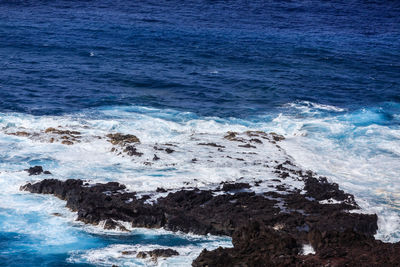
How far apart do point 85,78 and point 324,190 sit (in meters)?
21.5

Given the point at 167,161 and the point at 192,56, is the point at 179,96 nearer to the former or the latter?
the point at 192,56

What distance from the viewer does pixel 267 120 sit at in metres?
29.3

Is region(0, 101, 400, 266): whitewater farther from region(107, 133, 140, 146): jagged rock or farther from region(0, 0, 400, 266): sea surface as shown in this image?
region(107, 133, 140, 146): jagged rock

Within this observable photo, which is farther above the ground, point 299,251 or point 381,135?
point 299,251

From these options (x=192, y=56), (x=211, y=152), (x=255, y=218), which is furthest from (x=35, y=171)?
(x=192, y=56)

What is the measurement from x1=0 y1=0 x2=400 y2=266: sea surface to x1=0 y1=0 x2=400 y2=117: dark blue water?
0.16 meters

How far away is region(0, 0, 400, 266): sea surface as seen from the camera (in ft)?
51.7

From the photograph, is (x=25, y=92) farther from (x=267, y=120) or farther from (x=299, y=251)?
(x=299, y=251)

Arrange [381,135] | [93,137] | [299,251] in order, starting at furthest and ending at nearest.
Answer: [381,135]
[93,137]
[299,251]

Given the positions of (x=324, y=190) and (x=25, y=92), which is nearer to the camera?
(x=324, y=190)

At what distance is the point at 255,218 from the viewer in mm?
15422

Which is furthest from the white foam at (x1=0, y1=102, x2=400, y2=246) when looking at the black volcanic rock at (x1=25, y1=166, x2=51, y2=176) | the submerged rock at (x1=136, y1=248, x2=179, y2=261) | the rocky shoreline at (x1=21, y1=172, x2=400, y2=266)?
the submerged rock at (x1=136, y1=248, x2=179, y2=261)

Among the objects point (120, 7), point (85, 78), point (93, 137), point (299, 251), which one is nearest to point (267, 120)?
point (93, 137)

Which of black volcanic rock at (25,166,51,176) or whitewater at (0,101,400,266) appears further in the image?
black volcanic rock at (25,166,51,176)
